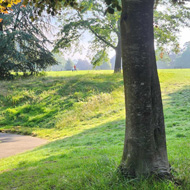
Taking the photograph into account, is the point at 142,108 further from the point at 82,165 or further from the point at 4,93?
the point at 4,93

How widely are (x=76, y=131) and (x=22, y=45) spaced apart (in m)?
15.2

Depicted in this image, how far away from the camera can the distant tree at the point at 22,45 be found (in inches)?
Result: 875

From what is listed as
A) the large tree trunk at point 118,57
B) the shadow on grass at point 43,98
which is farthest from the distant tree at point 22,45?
the large tree trunk at point 118,57

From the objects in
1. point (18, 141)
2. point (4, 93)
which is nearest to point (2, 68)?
point (4, 93)

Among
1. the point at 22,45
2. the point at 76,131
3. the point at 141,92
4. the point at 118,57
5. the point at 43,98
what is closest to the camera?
the point at 141,92

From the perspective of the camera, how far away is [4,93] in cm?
1934

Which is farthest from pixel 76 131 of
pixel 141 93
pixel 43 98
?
pixel 141 93

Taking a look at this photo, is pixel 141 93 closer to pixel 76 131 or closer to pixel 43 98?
pixel 76 131

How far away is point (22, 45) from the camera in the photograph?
79.6 feet

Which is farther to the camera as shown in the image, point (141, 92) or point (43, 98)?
point (43, 98)

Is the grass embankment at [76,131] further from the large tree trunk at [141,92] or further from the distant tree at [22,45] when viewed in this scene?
the distant tree at [22,45]

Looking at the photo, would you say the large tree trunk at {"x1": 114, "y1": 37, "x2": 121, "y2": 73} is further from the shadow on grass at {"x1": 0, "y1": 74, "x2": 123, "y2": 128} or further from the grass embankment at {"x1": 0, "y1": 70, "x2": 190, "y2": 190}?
the shadow on grass at {"x1": 0, "y1": 74, "x2": 123, "y2": 128}

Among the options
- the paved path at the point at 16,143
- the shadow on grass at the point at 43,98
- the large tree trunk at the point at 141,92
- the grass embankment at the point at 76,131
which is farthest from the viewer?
the shadow on grass at the point at 43,98

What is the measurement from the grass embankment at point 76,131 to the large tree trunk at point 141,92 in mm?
301
